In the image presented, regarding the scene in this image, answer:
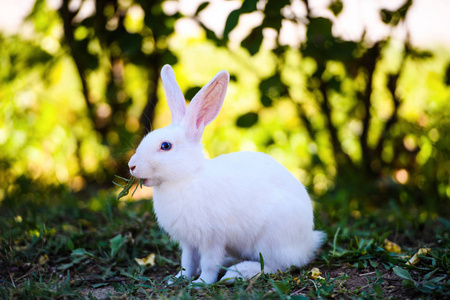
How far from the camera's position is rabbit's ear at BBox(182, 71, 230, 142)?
8.08ft

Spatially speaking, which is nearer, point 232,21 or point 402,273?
point 402,273

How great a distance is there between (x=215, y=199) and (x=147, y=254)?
89 centimetres

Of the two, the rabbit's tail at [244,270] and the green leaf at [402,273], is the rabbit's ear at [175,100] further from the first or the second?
the green leaf at [402,273]

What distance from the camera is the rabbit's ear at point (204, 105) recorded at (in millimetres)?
2463

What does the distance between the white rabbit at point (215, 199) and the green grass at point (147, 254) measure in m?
0.16

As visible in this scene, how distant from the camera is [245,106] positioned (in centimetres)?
539

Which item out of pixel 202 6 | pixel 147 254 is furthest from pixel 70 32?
pixel 147 254

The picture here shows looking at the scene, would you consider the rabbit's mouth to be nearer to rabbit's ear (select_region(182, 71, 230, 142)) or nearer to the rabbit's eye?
the rabbit's eye

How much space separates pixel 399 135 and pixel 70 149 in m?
3.43

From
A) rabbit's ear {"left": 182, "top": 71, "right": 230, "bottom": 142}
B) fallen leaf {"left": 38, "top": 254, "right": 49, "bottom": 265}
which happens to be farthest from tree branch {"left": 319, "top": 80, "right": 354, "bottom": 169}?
fallen leaf {"left": 38, "top": 254, "right": 49, "bottom": 265}

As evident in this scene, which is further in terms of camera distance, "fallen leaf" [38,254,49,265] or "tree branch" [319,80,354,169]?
"tree branch" [319,80,354,169]

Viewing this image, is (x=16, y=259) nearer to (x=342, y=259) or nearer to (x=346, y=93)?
(x=342, y=259)

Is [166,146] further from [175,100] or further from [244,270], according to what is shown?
[244,270]

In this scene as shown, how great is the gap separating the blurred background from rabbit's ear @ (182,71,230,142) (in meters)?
0.90
